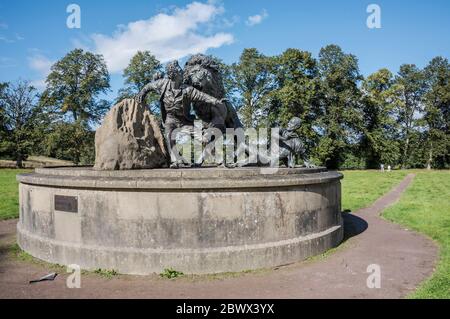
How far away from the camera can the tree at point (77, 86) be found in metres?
39.1

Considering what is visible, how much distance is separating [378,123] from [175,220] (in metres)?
45.2

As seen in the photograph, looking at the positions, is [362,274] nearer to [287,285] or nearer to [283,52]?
[287,285]

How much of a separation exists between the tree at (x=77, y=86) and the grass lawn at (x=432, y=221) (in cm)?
3210

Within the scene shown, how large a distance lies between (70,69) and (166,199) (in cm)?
3729

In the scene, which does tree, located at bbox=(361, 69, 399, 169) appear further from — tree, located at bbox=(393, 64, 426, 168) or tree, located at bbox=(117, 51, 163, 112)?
tree, located at bbox=(117, 51, 163, 112)

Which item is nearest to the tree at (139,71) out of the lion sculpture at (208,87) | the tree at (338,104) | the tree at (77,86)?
the tree at (77,86)

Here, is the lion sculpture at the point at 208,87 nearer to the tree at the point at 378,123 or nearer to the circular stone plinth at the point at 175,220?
the circular stone plinth at the point at 175,220

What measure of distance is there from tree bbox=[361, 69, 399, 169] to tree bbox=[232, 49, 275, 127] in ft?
39.7

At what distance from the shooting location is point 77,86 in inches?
1561

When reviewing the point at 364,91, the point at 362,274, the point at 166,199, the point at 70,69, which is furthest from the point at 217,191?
the point at 364,91

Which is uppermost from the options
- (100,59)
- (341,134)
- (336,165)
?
(100,59)

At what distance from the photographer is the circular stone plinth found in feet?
21.0

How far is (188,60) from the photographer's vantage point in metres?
10.6

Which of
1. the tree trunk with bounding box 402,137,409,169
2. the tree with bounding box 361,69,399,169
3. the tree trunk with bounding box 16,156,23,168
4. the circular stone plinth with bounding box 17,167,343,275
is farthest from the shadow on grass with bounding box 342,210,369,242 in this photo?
the tree trunk with bounding box 402,137,409,169
